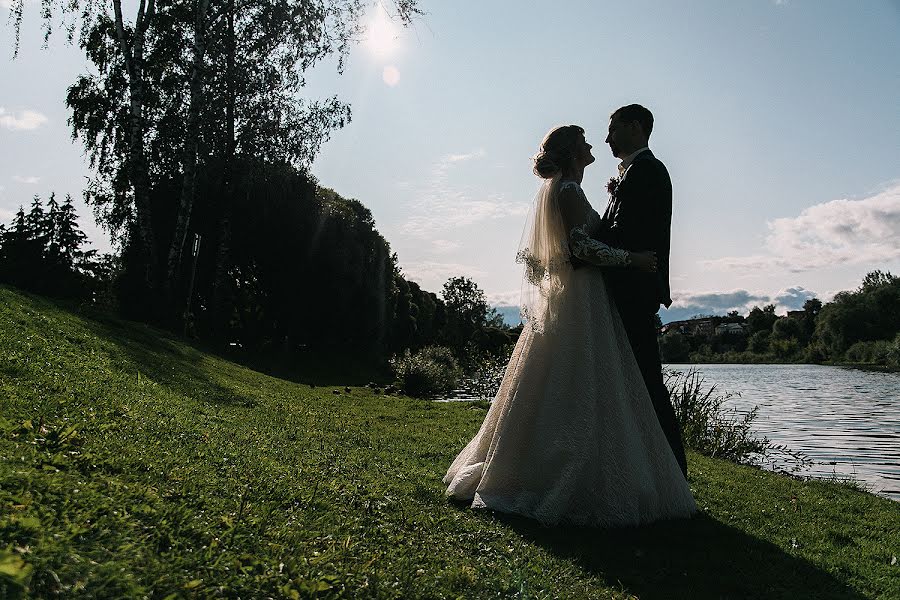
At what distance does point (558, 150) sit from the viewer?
5312 mm

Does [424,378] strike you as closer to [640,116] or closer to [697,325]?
[640,116]

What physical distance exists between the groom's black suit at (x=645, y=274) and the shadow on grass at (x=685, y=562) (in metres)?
0.92

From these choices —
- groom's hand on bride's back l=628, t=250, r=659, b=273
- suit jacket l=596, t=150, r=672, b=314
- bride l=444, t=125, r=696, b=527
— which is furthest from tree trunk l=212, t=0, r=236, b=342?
groom's hand on bride's back l=628, t=250, r=659, b=273

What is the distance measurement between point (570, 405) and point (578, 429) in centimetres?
19

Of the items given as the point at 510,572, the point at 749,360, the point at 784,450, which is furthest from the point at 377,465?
the point at 749,360

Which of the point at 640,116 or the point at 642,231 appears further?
the point at 640,116

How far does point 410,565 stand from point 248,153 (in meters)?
21.0

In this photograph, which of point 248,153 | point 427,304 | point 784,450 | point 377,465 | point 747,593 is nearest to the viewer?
point 747,593

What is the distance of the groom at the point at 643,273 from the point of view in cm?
518

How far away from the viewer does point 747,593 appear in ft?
12.2

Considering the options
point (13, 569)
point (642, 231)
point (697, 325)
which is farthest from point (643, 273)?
point (697, 325)

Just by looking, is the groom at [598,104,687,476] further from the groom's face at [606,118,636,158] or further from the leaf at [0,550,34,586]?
the leaf at [0,550,34,586]

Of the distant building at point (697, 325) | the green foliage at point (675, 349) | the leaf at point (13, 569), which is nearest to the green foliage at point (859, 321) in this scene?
the green foliage at point (675, 349)

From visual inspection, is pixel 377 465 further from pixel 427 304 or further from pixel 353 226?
pixel 427 304
